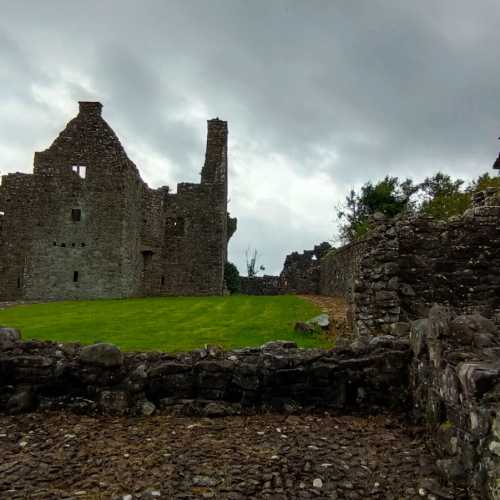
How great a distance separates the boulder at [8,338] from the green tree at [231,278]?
3167cm

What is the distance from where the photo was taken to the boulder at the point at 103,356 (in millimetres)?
5703

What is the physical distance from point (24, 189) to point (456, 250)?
28891mm

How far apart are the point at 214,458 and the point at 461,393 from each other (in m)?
2.30

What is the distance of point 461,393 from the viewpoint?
3.75 meters

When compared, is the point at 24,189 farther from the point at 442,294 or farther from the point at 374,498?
the point at 374,498

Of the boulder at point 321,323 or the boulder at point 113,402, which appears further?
the boulder at point 321,323

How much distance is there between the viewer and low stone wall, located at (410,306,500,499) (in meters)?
3.19

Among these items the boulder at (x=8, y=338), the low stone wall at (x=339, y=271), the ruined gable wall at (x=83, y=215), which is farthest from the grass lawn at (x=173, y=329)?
the ruined gable wall at (x=83, y=215)

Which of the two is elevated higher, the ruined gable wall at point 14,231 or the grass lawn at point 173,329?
the ruined gable wall at point 14,231

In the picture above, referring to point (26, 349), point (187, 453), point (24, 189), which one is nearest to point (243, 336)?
point (26, 349)

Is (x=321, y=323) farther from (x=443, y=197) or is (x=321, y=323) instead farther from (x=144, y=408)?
(x=443, y=197)

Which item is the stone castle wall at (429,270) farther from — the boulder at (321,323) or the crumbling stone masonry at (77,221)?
the crumbling stone masonry at (77,221)

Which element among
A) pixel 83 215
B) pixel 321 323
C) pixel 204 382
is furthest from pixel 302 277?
pixel 204 382

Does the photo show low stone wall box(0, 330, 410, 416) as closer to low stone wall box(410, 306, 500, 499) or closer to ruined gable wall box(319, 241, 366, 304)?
low stone wall box(410, 306, 500, 499)
